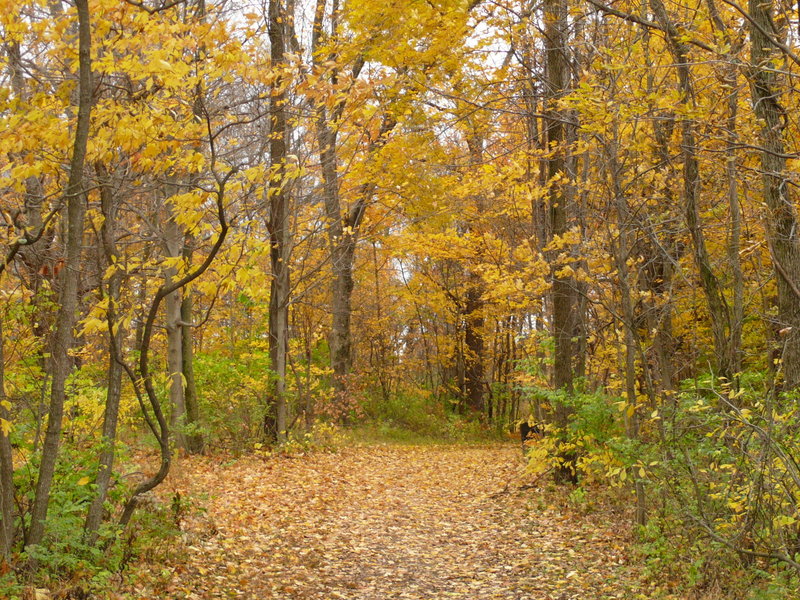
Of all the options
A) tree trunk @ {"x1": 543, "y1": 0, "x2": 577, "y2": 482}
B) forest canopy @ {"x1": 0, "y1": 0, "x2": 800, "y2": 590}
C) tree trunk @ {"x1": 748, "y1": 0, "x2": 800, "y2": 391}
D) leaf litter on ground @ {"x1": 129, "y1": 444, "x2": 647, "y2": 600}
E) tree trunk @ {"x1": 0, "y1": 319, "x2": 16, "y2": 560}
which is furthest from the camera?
tree trunk @ {"x1": 543, "y1": 0, "x2": 577, "y2": 482}

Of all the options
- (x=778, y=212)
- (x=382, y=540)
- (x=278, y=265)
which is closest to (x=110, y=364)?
(x=382, y=540)

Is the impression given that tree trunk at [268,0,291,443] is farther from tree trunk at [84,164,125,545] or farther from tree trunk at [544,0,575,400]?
tree trunk at [84,164,125,545]

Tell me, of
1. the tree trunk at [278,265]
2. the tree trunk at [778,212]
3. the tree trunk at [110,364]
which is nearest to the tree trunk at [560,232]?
the tree trunk at [778,212]

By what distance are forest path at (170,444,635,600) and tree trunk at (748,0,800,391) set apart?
7.38 ft

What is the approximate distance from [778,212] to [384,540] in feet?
16.6

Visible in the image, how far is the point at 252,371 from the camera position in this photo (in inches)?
505

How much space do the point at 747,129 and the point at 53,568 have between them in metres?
6.52

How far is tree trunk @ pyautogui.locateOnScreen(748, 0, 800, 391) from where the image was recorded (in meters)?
4.98

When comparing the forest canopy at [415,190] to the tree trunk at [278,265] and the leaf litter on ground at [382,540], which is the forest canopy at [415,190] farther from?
the leaf litter on ground at [382,540]

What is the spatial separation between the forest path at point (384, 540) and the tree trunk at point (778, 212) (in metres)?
2.25

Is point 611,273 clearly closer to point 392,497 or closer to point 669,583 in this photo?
point 669,583

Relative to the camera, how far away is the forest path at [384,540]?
5754 mm

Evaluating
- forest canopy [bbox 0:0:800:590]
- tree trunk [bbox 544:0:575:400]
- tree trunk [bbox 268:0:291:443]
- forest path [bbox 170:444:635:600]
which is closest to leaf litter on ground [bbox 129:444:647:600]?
forest path [bbox 170:444:635:600]

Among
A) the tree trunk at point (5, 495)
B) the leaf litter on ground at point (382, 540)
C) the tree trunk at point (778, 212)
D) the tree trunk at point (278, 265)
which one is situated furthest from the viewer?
the tree trunk at point (278, 265)
